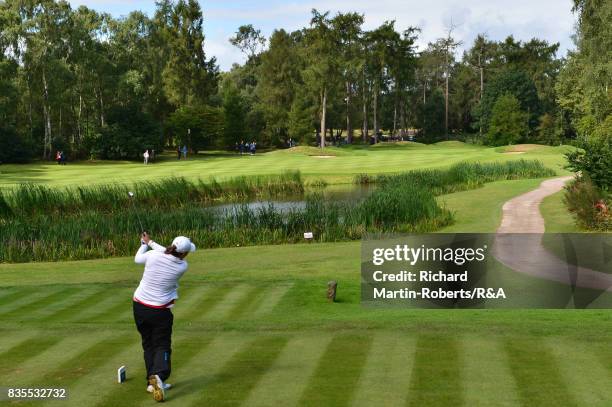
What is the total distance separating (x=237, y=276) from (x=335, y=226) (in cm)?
843

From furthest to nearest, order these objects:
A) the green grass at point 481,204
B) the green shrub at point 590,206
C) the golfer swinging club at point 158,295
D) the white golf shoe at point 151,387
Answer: the green grass at point 481,204 < the green shrub at point 590,206 < the golfer swinging club at point 158,295 < the white golf shoe at point 151,387

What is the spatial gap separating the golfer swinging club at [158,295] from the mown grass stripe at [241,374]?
52 cm

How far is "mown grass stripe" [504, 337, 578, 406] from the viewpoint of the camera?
22.7ft

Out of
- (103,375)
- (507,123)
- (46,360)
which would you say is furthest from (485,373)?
(507,123)

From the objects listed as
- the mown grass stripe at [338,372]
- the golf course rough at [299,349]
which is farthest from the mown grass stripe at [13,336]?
the mown grass stripe at [338,372]

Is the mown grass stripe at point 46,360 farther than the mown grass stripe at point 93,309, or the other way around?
the mown grass stripe at point 93,309

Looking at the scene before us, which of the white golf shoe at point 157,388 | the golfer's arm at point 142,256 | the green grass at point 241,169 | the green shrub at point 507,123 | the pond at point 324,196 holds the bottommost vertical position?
the pond at point 324,196

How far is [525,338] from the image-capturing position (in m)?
9.38

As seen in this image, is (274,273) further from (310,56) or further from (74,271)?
(310,56)

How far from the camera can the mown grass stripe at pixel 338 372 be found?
7.04 m

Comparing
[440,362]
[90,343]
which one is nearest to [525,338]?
[440,362]

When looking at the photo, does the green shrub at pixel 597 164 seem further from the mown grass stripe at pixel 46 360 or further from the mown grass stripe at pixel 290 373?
the mown grass stripe at pixel 46 360

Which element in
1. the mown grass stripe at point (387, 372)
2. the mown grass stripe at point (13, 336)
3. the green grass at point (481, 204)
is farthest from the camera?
the green grass at point (481, 204)

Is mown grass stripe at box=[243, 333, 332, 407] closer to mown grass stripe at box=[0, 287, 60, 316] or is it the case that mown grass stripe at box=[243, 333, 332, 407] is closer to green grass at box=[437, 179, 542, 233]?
mown grass stripe at box=[0, 287, 60, 316]
